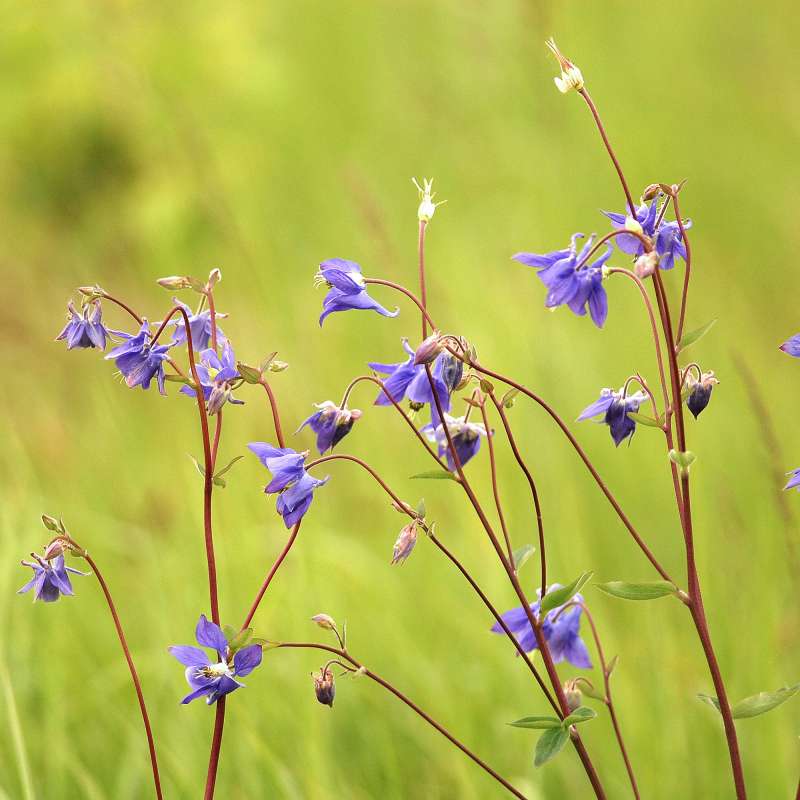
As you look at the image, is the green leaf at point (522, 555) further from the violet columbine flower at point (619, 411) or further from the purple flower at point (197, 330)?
the purple flower at point (197, 330)

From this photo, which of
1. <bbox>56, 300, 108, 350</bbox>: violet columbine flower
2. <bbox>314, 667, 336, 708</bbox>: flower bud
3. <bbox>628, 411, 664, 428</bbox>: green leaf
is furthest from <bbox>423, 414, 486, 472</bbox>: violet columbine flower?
<bbox>56, 300, 108, 350</bbox>: violet columbine flower

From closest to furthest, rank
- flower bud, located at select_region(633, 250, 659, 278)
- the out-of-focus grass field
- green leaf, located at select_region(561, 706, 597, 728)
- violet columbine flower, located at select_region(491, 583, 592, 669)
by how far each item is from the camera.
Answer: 1. flower bud, located at select_region(633, 250, 659, 278)
2. green leaf, located at select_region(561, 706, 597, 728)
3. violet columbine flower, located at select_region(491, 583, 592, 669)
4. the out-of-focus grass field

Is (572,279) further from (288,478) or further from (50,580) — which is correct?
(50,580)

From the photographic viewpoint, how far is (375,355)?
159 inches

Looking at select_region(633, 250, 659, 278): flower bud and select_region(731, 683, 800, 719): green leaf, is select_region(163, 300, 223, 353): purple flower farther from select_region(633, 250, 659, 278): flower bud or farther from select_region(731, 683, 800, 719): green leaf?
select_region(731, 683, 800, 719): green leaf

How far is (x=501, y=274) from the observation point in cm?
441

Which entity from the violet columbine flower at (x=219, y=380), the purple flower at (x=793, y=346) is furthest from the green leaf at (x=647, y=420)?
the violet columbine flower at (x=219, y=380)

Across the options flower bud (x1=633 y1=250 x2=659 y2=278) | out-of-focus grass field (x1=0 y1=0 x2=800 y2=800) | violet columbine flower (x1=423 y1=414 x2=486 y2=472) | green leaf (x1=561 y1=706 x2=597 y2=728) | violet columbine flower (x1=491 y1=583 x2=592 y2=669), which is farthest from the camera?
out-of-focus grass field (x1=0 y1=0 x2=800 y2=800)

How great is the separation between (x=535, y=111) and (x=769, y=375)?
2.19m

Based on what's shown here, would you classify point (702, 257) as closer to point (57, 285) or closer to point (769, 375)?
point (769, 375)

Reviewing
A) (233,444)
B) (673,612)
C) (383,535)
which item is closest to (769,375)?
(673,612)

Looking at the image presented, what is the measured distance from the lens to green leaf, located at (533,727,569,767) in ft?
4.05

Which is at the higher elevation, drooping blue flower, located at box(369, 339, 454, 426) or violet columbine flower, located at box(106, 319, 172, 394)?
violet columbine flower, located at box(106, 319, 172, 394)

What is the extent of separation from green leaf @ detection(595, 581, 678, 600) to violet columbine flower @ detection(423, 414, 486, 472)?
0.79 ft
